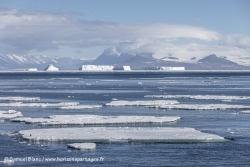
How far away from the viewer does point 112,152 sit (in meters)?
22.8

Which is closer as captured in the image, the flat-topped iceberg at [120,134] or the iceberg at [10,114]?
the flat-topped iceberg at [120,134]

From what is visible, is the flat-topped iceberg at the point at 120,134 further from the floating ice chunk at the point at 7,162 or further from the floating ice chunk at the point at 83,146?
the floating ice chunk at the point at 7,162

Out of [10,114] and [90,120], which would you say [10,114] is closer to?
[10,114]

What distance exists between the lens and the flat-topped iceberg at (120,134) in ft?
83.1

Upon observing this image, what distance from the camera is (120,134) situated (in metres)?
26.5

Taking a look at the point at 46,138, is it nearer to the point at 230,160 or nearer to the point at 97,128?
the point at 97,128

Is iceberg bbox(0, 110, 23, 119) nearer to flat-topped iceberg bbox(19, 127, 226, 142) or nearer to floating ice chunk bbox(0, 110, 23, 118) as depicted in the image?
floating ice chunk bbox(0, 110, 23, 118)

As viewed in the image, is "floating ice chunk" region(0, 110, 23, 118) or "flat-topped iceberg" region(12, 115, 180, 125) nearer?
"flat-topped iceberg" region(12, 115, 180, 125)

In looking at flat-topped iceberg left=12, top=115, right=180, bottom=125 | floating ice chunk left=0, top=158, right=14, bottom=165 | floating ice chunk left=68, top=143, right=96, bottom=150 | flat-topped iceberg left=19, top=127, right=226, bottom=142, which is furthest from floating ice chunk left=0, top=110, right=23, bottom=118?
floating ice chunk left=0, top=158, right=14, bottom=165

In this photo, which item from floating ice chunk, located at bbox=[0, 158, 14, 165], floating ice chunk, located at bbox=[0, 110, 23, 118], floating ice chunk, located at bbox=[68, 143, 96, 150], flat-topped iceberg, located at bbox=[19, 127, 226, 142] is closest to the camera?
floating ice chunk, located at bbox=[0, 158, 14, 165]

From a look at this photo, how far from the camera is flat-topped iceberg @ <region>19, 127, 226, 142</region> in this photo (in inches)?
998

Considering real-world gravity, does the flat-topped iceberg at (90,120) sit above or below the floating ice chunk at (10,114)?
below

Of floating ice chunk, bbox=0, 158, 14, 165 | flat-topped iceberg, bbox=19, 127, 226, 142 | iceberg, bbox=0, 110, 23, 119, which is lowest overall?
floating ice chunk, bbox=0, 158, 14, 165

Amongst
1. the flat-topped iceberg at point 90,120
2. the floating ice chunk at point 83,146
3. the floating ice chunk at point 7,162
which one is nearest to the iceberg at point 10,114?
the flat-topped iceberg at point 90,120
